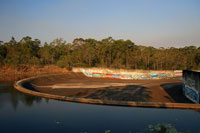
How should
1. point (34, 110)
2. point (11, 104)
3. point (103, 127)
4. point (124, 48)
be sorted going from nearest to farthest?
point (103, 127) → point (34, 110) → point (11, 104) → point (124, 48)

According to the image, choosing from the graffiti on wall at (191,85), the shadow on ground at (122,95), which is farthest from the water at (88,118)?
the shadow on ground at (122,95)

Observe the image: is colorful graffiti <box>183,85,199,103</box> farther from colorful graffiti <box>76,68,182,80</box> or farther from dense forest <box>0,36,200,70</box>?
dense forest <box>0,36,200,70</box>

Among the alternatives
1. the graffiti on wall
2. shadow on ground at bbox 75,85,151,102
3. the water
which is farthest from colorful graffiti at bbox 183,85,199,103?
shadow on ground at bbox 75,85,151,102

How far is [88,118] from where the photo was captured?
65.9 ft

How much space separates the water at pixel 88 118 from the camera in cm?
1723

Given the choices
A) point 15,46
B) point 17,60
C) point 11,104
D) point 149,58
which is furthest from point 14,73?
point 149,58

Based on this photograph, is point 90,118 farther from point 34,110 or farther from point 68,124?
point 34,110

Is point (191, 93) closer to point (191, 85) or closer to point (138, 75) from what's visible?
point (191, 85)

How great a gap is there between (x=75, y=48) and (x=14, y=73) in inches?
1757

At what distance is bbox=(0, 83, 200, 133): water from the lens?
1723 cm

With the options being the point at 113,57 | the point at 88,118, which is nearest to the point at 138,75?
the point at 113,57

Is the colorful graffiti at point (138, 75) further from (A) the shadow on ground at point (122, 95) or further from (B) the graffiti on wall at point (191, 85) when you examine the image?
(B) the graffiti on wall at point (191, 85)

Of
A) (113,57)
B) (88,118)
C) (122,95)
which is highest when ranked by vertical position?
(113,57)

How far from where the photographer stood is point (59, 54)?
105000 mm
